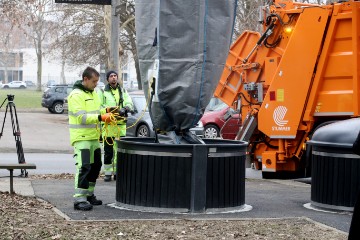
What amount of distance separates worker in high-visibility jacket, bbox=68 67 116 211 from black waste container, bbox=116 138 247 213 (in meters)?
0.42

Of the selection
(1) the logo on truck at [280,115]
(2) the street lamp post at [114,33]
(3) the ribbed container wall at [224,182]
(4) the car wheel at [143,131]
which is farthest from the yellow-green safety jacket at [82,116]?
(4) the car wheel at [143,131]

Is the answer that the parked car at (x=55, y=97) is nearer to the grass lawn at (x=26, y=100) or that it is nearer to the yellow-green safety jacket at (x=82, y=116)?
the grass lawn at (x=26, y=100)

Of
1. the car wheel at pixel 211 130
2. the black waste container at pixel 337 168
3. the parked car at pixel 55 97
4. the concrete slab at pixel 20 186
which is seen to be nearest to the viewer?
the black waste container at pixel 337 168

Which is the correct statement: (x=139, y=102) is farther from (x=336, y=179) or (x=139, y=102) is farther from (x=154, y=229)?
(x=154, y=229)

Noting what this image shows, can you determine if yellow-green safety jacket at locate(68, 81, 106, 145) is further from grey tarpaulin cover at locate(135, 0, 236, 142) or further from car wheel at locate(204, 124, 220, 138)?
car wheel at locate(204, 124, 220, 138)

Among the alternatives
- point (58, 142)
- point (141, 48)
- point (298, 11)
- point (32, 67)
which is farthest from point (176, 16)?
point (32, 67)

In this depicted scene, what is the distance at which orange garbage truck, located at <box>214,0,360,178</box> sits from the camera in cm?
1316

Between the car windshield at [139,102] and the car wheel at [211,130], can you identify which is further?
the car wheel at [211,130]

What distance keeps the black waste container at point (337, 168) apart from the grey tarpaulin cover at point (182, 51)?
5.40 ft

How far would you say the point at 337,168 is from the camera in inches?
→ 396

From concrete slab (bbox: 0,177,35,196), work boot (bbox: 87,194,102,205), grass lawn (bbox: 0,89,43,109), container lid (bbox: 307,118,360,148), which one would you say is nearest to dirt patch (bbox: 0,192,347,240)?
work boot (bbox: 87,194,102,205)

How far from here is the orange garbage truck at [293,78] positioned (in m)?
13.2

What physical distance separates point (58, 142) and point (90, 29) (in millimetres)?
20648

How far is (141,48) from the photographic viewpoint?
9.95m
